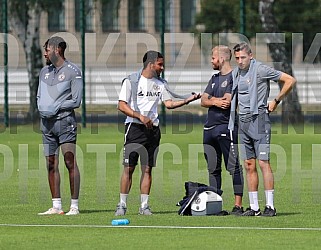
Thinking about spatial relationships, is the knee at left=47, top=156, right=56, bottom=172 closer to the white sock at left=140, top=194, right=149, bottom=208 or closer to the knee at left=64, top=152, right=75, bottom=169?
the knee at left=64, top=152, right=75, bottom=169

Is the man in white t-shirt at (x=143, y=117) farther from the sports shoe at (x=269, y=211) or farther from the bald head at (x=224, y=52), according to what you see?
the sports shoe at (x=269, y=211)

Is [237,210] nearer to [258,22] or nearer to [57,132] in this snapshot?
[57,132]

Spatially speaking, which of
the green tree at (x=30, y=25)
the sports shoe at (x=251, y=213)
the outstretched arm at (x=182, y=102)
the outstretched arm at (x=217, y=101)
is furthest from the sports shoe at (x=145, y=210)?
the green tree at (x=30, y=25)

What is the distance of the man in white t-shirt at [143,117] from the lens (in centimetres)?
1493

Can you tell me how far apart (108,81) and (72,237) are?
23.7 m

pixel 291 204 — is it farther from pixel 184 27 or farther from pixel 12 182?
pixel 184 27

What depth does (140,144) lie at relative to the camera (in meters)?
14.9

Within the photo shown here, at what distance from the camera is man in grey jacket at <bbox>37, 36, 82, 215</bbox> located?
1501cm

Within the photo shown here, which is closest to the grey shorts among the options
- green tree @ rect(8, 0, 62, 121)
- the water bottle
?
the water bottle

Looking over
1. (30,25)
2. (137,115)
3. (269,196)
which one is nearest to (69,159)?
(137,115)

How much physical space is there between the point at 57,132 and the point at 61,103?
370mm

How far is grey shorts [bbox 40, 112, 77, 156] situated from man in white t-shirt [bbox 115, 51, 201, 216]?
26.0 inches

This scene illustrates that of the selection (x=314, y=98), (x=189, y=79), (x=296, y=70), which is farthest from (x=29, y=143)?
(x=296, y=70)

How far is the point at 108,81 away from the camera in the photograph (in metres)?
36.5
